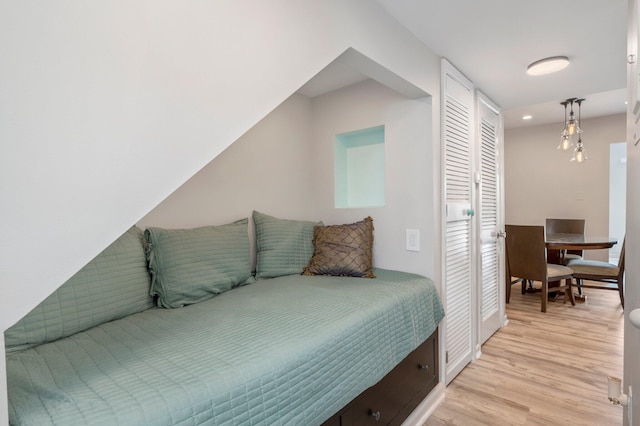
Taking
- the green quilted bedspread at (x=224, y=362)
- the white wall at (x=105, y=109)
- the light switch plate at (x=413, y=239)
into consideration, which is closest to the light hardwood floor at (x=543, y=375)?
the green quilted bedspread at (x=224, y=362)

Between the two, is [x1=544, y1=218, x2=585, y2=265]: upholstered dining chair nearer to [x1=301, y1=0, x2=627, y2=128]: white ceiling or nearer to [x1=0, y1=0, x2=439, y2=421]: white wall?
[x1=301, y1=0, x2=627, y2=128]: white ceiling

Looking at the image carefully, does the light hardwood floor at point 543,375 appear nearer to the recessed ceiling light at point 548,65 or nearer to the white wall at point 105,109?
the white wall at point 105,109

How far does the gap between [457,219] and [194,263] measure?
5.45ft

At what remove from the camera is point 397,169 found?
2.04 m

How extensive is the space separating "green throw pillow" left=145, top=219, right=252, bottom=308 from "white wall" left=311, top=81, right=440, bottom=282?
0.90 metres

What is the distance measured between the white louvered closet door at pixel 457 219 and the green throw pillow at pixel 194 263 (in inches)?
50.4

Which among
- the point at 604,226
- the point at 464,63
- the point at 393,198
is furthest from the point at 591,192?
the point at 393,198

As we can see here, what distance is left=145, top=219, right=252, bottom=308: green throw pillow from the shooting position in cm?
141

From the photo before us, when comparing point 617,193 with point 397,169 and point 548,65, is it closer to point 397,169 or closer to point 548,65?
point 548,65

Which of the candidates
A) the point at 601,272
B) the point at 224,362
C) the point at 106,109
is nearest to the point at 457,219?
the point at 224,362

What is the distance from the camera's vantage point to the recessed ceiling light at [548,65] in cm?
199

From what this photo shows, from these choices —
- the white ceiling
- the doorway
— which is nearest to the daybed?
the white ceiling

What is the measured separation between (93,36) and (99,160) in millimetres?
249

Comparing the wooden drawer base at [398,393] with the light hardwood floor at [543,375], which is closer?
the wooden drawer base at [398,393]
